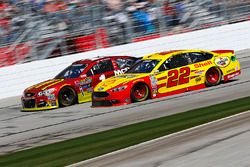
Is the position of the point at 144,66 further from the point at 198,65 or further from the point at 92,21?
the point at 92,21

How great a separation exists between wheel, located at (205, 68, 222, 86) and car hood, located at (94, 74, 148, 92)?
2.10 meters

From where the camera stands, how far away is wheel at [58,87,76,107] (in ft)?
63.0

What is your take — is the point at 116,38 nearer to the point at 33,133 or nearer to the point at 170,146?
the point at 33,133

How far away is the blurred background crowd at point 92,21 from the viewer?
78.7 feet

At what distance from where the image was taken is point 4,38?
23797 mm

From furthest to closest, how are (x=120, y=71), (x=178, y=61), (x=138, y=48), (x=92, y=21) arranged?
1. (x=138, y=48)
2. (x=92, y=21)
3. (x=120, y=71)
4. (x=178, y=61)

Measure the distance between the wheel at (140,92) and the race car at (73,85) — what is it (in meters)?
2.00

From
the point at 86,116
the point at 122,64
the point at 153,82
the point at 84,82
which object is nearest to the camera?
the point at 86,116

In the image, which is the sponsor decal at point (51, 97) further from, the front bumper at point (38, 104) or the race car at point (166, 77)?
Answer: the race car at point (166, 77)

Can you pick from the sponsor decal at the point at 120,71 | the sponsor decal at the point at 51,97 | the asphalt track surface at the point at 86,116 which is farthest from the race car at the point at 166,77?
the sponsor decal at the point at 51,97

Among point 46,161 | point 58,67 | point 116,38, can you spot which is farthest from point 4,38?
point 46,161

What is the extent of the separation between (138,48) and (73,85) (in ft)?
25.6

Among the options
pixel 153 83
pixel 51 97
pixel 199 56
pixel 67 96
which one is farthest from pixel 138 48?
pixel 153 83

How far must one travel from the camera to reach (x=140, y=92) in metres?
18.1
